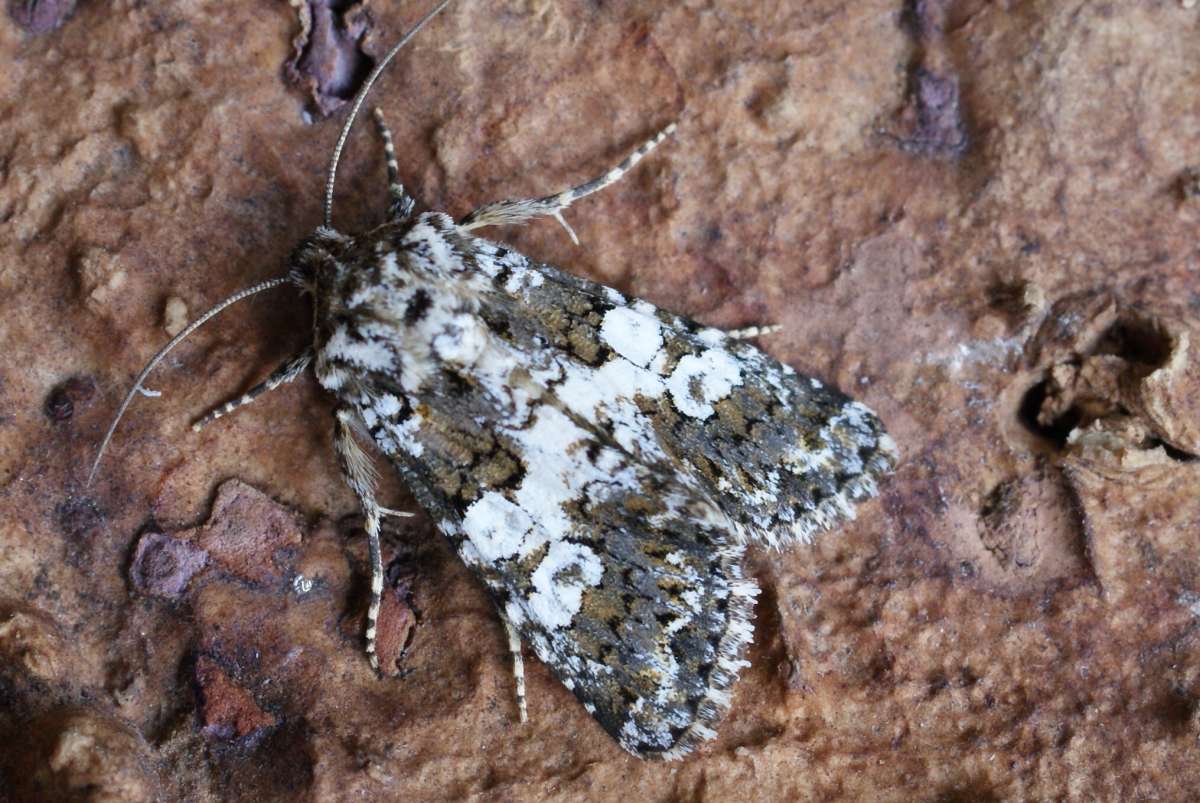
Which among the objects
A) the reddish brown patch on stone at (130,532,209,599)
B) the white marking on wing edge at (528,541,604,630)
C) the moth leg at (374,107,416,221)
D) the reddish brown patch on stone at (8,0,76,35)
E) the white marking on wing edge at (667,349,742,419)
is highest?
the reddish brown patch on stone at (8,0,76,35)

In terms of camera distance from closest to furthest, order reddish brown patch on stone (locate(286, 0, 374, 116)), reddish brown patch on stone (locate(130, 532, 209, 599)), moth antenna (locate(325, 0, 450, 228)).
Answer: reddish brown patch on stone (locate(130, 532, 209, 599)) < moth antenna (locate(325, 0, 450, 228)) < reddish brown patch on stone (locate(286, 0, 374, 116))

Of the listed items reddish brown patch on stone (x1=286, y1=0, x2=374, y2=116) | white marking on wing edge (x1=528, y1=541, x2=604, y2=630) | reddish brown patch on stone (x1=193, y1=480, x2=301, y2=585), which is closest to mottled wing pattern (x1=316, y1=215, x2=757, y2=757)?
white marking on wing edge (x1=528, y1=541, x2=604, y2=630)

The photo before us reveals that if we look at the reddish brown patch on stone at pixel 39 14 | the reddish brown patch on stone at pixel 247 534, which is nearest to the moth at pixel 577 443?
the reddish brown patch on stone at pixel 247 534

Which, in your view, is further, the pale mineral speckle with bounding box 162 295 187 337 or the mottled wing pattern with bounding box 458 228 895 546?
the pale mineral speckle with bounding box 162 295 187 337

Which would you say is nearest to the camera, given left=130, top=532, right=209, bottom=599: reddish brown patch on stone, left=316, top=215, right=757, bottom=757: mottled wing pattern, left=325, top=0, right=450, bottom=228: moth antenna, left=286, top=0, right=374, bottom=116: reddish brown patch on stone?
left=316, top=215, right=757, bottom=757: mottled wing pattern

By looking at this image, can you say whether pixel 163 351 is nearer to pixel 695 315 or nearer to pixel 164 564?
pixel 164 564

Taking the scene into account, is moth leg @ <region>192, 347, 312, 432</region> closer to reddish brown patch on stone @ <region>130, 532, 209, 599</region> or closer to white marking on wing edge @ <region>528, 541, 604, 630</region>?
reddish brown patch on stone @ <region>130, 532, 209, 599</region>

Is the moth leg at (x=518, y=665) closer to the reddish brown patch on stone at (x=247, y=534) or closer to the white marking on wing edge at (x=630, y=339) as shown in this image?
the reddish brown patch on stone at (x=247, y=534)
